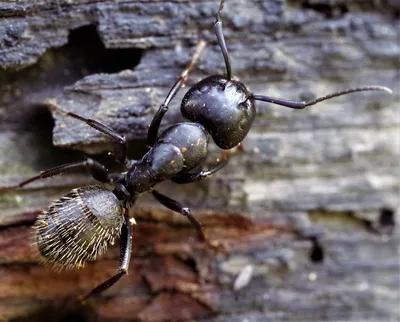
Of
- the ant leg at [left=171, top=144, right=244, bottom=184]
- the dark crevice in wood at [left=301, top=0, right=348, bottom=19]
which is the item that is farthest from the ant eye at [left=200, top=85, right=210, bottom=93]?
the dark crevice in wood at [left=301, top=0, right=348, bottom=19]

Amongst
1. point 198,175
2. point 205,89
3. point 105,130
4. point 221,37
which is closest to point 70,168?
point 105,130

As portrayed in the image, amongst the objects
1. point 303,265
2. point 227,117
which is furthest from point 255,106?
point 303,265

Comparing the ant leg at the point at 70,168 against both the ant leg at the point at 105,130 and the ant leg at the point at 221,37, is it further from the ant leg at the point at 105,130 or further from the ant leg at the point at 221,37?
the ant leg at the point at 221,37

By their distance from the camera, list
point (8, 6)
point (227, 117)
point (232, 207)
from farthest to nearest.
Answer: point (232, 207), point (227, 117), point (8, 6)

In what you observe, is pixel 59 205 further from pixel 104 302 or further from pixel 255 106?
pixel 255 106

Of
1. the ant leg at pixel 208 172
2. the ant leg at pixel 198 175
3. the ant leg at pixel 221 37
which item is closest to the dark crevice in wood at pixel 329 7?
the ant leg at pixel 221 37

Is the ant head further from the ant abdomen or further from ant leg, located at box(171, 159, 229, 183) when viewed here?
the ant abdomen
